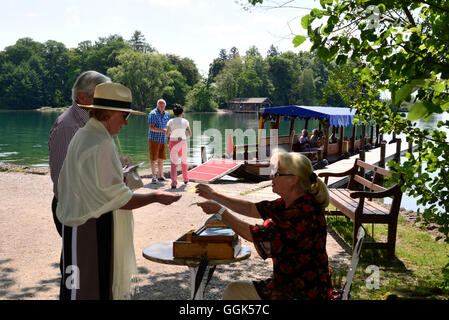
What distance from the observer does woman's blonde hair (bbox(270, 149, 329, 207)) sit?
308 centimetres

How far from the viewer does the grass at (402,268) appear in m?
4.89

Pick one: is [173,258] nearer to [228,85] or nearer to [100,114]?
[100,114]

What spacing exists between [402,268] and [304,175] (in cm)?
412

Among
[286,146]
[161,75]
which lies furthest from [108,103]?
[161,75]

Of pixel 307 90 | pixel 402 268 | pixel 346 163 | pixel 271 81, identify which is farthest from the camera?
pixel 271 81

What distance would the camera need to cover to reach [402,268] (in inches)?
255

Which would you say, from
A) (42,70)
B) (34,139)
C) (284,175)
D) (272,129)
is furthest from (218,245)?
(42,70)

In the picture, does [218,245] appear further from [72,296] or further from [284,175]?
[72,296]

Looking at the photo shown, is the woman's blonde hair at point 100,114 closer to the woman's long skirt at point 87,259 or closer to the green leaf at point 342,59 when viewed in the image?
the woman's long skirt at point 87,259

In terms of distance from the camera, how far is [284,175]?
313cm

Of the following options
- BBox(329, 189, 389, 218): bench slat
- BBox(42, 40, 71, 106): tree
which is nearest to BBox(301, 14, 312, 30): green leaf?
BBox(329, 189, 389, 218): bench slat

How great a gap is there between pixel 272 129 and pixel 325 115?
2401mm

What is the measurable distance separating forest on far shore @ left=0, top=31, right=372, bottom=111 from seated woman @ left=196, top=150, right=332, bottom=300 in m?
95.0

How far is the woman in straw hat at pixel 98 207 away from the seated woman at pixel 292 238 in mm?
611
